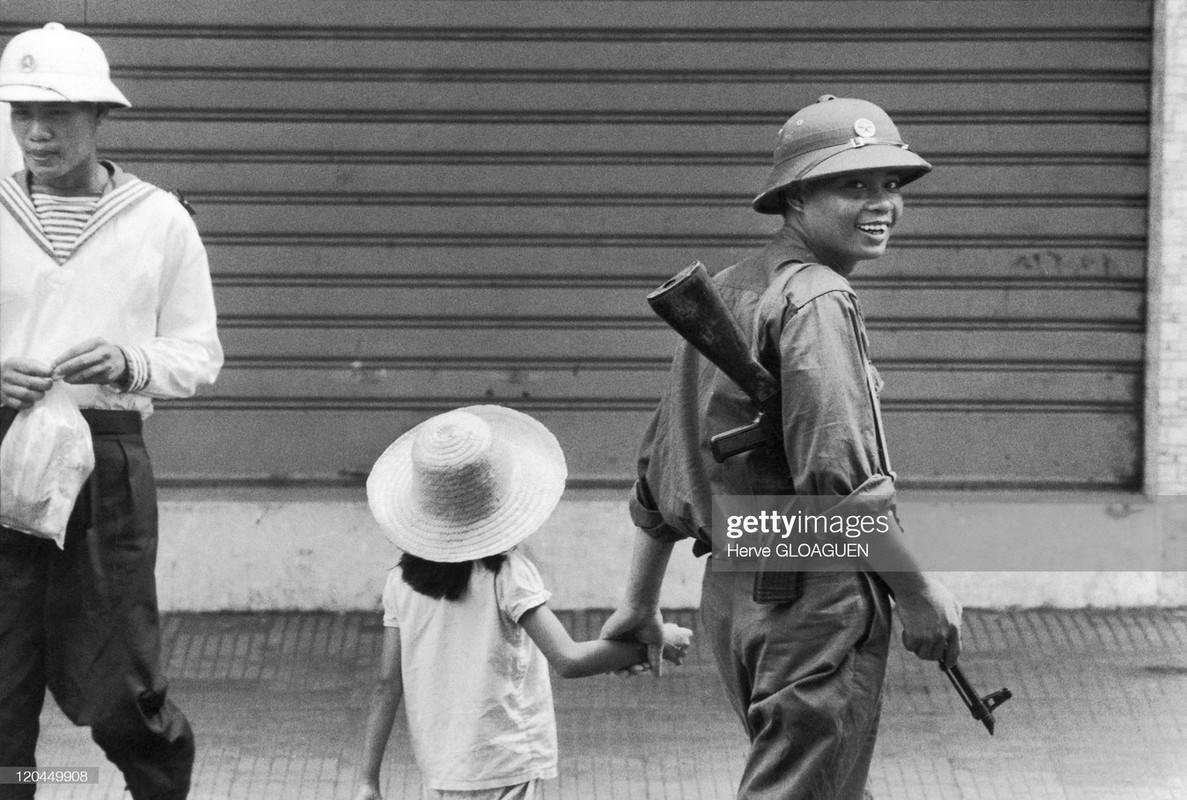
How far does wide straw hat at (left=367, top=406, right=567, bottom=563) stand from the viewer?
421 centimetres

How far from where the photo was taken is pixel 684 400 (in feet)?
13.9

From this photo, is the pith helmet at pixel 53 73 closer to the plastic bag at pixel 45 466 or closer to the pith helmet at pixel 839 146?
the plastic bag at pixel 45 466

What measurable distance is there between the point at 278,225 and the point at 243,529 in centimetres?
136

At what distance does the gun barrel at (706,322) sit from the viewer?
3.79 m

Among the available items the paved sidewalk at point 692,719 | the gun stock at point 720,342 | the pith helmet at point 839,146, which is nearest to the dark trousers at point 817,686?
the gun stock at point 720,342

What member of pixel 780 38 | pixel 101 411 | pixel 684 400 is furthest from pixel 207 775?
pixel 780 38

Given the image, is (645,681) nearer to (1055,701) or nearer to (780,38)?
(1055,701)

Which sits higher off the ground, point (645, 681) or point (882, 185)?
point (882, 185)

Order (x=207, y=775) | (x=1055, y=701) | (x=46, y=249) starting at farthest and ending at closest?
(x=1055, y=701) < (x=207, y=775) < (x=46, y=249)

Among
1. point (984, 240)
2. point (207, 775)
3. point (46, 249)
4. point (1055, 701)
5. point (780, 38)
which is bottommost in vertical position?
point (1055, 701)

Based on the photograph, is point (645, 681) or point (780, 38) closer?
point (645, 681)

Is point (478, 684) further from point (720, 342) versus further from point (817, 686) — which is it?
point (720, 342)

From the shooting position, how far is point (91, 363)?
185 inches

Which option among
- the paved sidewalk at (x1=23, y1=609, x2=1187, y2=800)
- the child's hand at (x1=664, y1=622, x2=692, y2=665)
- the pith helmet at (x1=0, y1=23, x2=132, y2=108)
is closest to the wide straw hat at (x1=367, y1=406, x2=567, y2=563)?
the child's hand at (x1=664, y1=622, x2=692, y2=665)
